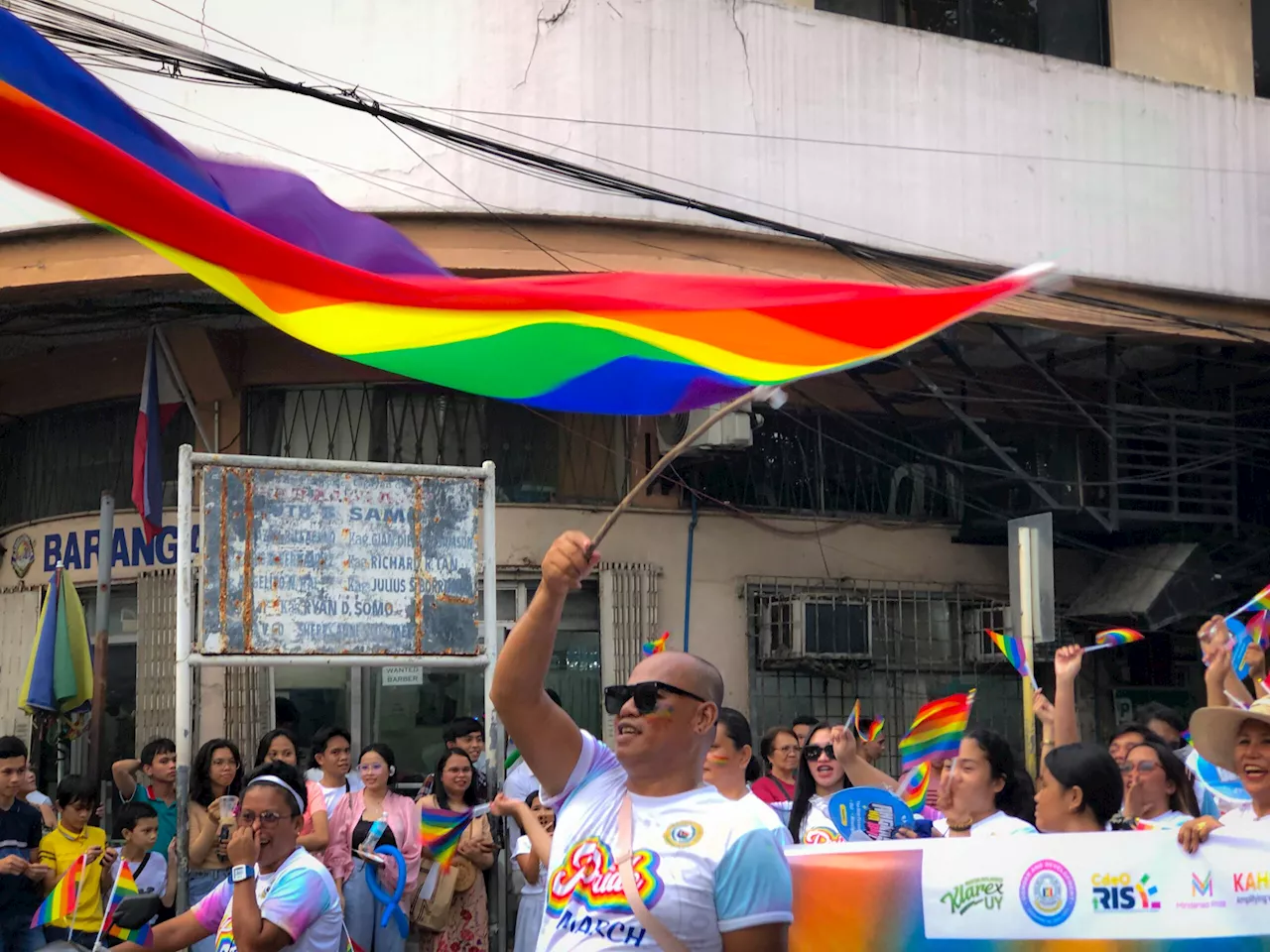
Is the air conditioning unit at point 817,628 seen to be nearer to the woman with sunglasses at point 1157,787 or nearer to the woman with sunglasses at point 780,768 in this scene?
the woman with sunglasses at point 780,768

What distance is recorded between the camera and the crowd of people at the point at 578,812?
406 centimetres

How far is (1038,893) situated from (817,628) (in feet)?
28.5

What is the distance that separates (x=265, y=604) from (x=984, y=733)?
180 inches

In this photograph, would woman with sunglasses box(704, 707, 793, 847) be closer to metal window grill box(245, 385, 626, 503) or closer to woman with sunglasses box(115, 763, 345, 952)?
woman with sunglasses box(115, 763, 345, 952)

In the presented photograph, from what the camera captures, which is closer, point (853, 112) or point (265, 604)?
point (265, 604)

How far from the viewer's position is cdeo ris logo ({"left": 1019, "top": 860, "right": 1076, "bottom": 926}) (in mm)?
5492

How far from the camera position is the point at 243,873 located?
5.66m

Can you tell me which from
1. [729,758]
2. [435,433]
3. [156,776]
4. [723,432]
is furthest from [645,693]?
[435,433]

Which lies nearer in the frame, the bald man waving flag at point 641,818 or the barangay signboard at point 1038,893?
the bald man waving flag at point 641,818

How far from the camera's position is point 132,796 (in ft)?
37.1

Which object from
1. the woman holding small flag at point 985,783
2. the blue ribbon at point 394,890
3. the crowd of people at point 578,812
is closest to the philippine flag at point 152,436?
the crowd of people at point 578,812

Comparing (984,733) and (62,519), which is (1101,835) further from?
(62,519)

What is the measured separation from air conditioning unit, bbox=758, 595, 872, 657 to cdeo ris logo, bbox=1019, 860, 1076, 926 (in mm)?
8505

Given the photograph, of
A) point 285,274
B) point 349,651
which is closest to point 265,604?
point 349,651
